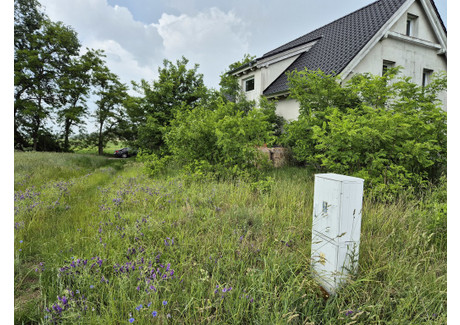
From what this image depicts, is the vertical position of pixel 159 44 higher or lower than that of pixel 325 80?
higher

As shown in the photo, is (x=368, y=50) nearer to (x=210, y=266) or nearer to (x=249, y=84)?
(x=249, y=84)

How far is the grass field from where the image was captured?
169 cm

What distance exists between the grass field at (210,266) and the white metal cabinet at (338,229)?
4.9 inches

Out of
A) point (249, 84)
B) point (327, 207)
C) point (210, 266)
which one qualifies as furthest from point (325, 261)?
point (249, 84)

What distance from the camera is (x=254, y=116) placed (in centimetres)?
620

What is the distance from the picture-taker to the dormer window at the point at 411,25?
12.0 metres

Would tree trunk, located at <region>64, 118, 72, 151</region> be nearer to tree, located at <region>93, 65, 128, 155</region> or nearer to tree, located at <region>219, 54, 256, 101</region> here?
tree, located at <region>93, 65, 128, 155</region>

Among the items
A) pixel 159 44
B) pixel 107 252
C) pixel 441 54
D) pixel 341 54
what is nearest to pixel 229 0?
pixel 341 54

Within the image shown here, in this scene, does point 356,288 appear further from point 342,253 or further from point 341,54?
point 341,54

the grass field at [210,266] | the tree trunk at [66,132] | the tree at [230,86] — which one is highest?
the tree at [230,86]

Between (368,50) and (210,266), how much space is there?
11.7 meters

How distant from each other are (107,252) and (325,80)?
716cm

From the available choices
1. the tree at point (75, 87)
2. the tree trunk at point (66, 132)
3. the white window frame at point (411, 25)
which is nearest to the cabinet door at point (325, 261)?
the white window frame at point (411, 25)

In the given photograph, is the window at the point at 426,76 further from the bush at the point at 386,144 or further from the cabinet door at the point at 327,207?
the cabinet door at the point at 327,207
